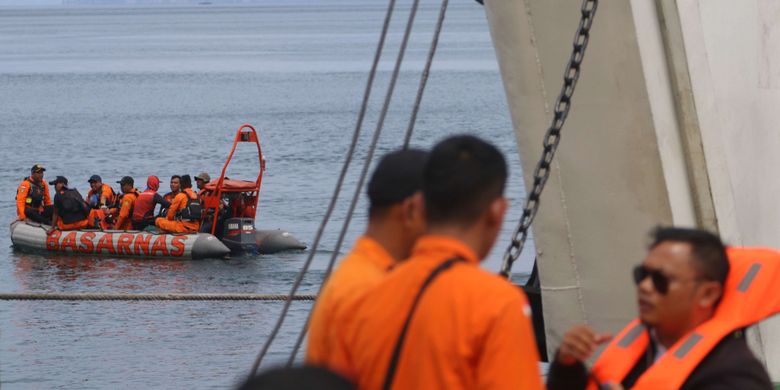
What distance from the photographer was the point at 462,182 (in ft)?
10.5

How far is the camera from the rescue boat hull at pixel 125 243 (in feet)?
85.3

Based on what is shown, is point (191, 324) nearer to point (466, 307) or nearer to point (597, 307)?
point (597, 307)

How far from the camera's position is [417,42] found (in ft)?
442

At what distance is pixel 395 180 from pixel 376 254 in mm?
196

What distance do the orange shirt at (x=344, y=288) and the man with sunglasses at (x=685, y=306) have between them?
20.1 inches

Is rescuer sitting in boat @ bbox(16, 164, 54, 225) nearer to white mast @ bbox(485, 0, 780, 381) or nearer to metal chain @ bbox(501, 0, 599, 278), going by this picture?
white mast @ bbox(485, 0, 780, 381)

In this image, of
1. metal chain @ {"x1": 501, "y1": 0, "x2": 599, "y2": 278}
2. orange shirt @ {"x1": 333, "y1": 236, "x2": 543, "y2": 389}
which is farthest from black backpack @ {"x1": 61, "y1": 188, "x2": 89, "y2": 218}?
orange shirt @ {"x1": 333, "y1": 236, "x2": 543, "y2": 389}

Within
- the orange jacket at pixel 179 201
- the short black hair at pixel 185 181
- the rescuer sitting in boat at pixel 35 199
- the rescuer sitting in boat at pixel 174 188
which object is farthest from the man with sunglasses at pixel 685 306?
the rescuer sitting in boat at pixel 35 199

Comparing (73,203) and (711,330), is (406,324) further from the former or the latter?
(73,203)

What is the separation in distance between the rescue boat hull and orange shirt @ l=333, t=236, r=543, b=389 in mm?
22871

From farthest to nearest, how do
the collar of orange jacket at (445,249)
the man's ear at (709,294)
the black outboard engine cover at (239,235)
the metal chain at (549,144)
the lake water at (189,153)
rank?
the black outboard engine cover at (239,235) < the lake water at (189,153) < the metal chain at (549,144) < the man's ear at (709,294) < the collar of orange jacket at (445,249)

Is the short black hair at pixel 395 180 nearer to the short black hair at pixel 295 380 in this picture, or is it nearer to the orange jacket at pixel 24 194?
the short black hair at pixel 295 380

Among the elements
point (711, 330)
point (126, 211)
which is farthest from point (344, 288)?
point (126, 211)

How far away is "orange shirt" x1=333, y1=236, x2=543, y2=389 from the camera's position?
3.04m
